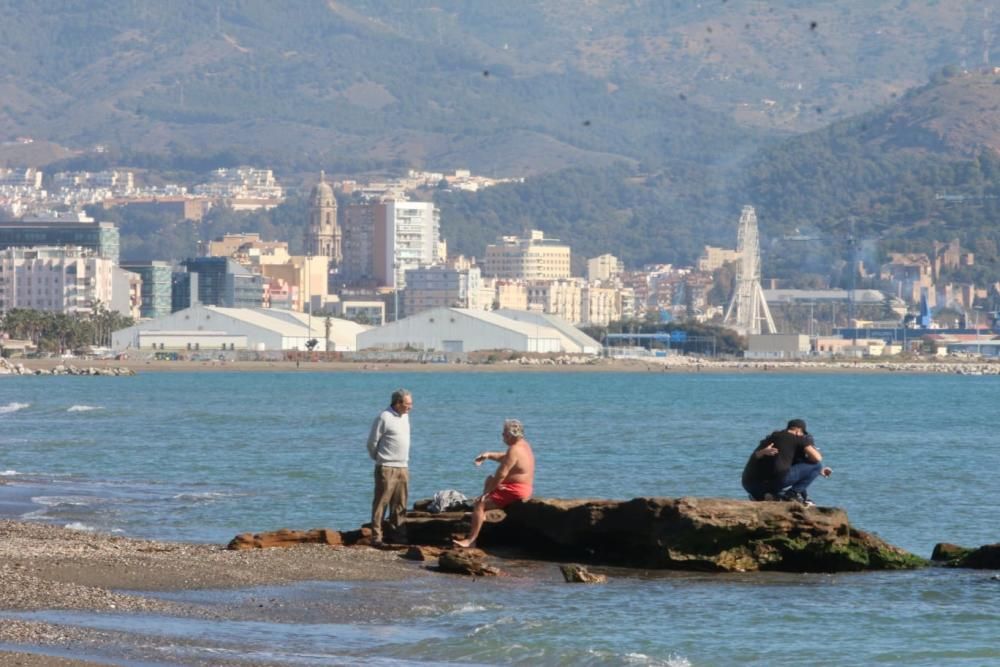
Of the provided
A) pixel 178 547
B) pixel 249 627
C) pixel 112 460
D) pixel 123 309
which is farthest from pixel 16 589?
pixel 123 309

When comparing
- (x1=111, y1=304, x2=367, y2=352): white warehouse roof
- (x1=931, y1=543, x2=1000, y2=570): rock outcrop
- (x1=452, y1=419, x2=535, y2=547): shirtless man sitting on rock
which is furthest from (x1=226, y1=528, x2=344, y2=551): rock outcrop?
(x1=111, y1=304, x2=367, y2=352): white warehouse roof

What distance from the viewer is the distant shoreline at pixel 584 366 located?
115938 mm

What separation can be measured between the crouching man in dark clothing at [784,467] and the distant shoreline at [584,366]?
93.6 m

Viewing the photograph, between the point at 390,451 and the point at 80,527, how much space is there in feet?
15.2

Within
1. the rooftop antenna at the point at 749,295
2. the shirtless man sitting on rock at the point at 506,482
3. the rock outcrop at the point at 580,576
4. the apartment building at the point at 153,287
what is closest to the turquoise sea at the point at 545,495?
the rock outcrop at the point at 580,576

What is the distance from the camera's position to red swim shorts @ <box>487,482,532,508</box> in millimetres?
15195

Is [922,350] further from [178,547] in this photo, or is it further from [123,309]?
[178,547]

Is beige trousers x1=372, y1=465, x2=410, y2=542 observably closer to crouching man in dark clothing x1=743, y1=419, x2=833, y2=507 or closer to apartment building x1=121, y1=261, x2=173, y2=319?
crouching man in dark clothing x1=743, y1=419, x2=833, y2=507

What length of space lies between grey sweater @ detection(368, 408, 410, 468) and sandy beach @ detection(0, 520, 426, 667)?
67cm

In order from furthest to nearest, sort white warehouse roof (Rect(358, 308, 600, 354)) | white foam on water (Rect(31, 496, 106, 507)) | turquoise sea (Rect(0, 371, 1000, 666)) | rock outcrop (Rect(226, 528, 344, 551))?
white warehouse roof (Rect(358, 308, 600, 354)), white foam on water (Rect(31, 496, 106, 507)), rock outcrop (Rect(226, 528, 344, 551)), turquoise sea (Rect(0, 371, 1000, 666))

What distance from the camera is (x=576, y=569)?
14.5m

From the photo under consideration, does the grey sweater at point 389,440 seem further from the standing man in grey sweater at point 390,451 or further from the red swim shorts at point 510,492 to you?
the red swim shorts at point 510,492

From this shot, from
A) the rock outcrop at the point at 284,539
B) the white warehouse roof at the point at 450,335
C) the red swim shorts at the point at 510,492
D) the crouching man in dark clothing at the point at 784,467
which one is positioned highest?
the white warehouse roof at the point at 450,335

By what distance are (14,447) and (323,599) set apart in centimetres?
2244
